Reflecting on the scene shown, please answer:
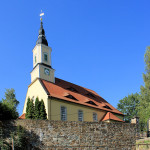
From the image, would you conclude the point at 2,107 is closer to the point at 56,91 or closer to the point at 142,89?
the point at 56,91

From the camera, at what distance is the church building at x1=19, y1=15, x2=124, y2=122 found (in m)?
29.0

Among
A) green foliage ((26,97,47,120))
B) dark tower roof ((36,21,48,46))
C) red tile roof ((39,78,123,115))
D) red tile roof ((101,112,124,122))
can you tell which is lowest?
red tile roof ((101,112,124,122))

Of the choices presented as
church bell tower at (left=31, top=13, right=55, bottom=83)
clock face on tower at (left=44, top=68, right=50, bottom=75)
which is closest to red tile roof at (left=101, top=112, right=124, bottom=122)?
church bell tower at (left=31, top=13, right=55, bottom=83)

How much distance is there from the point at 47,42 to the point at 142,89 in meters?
16.2

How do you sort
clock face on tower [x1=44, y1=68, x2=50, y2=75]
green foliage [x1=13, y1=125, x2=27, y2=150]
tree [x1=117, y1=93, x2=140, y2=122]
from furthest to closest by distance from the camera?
tree [x1=117, y1=93, x2=140, y2=122] → clock face on tower [x1=44, y1=68, x2=50, y2=75] → green foliage [x1=13, y1=125, x2=27, y2=150]

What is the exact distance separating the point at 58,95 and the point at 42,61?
628 centimetres

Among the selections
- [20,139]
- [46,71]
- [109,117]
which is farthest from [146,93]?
[20,139]

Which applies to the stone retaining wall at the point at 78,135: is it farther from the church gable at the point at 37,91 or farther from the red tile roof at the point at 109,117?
the red tile roof at the point at 109,117

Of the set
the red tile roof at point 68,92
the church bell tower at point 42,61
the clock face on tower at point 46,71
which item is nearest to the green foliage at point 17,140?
the red tile roof at point 68,92

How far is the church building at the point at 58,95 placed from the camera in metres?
29.0

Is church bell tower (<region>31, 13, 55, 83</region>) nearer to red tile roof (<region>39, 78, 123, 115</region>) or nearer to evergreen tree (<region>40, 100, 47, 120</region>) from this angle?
red tile roof (<region>39, 78, 123, 115</region>)

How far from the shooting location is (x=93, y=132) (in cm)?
2155

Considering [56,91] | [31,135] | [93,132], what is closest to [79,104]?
[56,91]

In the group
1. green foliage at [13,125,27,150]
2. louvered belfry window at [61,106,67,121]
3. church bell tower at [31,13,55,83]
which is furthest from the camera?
church bell tower at [31,13,55,83]
